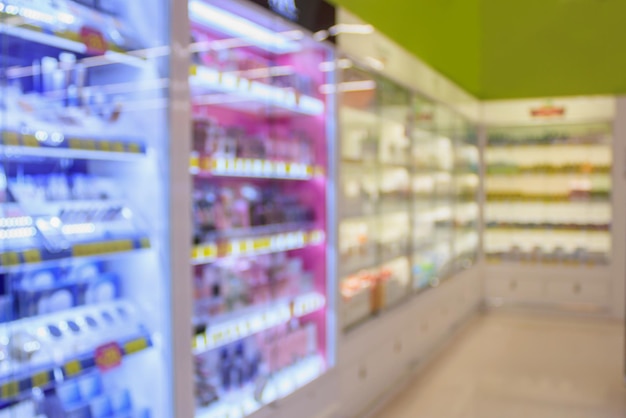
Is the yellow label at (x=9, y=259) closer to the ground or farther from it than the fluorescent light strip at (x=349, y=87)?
closer to the ground

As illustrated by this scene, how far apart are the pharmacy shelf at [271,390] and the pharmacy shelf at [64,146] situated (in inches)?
48.2

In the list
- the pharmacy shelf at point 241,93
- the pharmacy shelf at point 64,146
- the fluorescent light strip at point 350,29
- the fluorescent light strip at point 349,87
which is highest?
the fluorescent light strip at point 350,29

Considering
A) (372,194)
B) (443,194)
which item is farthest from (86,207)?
(443,194)

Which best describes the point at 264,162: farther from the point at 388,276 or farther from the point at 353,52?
the point at 388,276

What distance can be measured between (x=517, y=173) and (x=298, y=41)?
5698 mm

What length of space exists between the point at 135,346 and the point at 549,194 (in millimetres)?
7099

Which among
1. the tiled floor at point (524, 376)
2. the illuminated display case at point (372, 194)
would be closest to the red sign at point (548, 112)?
the tiled floor at point (524, 376)

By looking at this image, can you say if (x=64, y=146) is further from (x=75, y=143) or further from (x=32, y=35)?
(x=32, y=35)

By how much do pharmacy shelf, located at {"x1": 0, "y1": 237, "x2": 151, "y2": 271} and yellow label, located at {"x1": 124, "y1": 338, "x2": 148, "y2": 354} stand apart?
0.33 metres

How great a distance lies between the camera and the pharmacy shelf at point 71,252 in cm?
178

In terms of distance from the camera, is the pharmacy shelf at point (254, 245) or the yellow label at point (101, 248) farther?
the pharmacy shelf at point (254, 245)

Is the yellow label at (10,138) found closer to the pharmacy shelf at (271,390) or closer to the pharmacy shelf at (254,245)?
the pharmacy shelf at (254,245)

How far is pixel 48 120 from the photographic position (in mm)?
2121

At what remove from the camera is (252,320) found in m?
3.08
